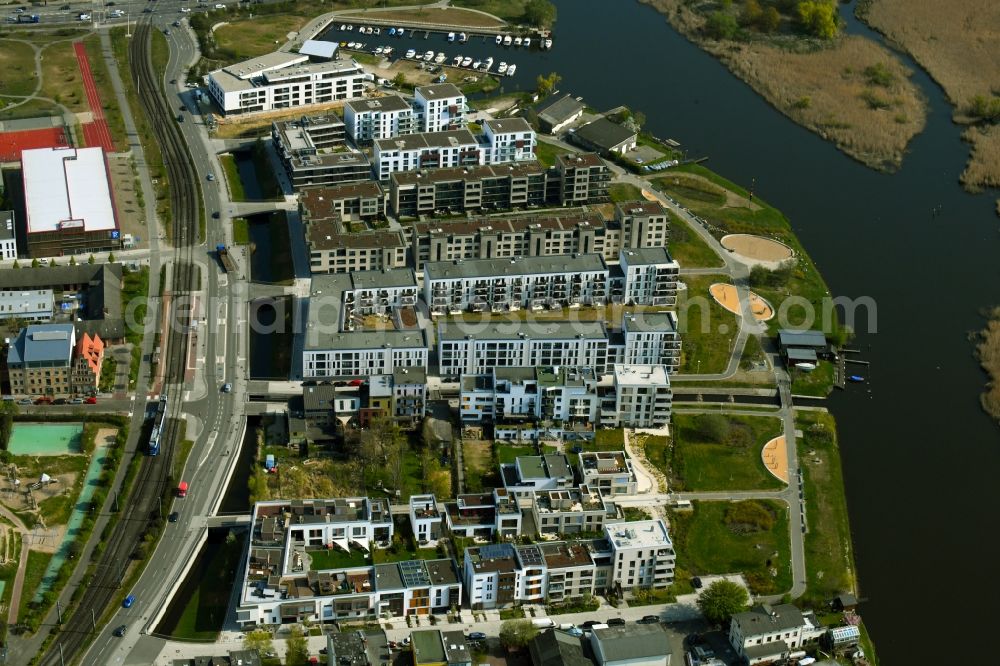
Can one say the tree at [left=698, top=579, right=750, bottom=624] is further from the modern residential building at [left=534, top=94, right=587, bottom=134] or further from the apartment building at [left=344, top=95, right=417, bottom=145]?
the modern residential building at [left=534, top=94, right=587, bottom=134]

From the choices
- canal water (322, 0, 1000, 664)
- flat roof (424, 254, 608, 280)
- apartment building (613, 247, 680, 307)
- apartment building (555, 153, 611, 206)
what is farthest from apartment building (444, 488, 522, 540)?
apartment building (555, 153, 611, 206)

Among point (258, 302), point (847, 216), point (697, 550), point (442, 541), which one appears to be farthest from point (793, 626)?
point (847, 216)

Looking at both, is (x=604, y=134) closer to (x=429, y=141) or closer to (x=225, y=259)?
(x=429, y=141)

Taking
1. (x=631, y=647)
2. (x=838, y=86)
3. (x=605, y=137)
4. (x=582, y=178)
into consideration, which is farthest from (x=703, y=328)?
(x=838, y=86)

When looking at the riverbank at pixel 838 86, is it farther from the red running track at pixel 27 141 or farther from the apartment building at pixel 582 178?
the red running track at pixel 27 141

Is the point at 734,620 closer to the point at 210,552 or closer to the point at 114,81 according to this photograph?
the point at 210,552
